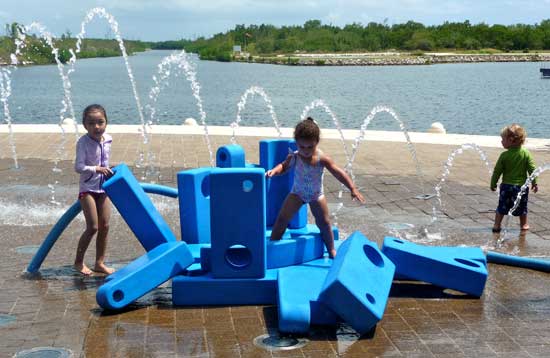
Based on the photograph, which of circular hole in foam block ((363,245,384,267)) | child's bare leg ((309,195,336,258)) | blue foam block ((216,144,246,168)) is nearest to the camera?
circular hole in foam block ((363,245,384,267))

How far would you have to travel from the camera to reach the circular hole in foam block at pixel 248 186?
508 centimetres

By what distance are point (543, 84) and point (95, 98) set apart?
96.9 ft

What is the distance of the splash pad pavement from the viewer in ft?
Result: 14.6

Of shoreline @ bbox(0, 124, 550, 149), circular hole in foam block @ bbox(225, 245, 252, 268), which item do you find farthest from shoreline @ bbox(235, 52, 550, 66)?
circular hole in foam block @ bbox(225, 245, 252, 268)

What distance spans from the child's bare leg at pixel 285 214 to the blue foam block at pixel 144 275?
707mm

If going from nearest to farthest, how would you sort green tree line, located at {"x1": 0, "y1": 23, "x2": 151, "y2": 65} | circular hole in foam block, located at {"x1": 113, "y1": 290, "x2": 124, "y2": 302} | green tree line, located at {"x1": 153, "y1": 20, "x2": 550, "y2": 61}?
circular hole in foam block, located at {"x1": 113, "y1": 290, "x2": 124, "y2": 302}
green tree line, located at {"x1": 0, "y1": 23, "x2": 151, "y2": 65}
green tree line, located at {"x1": 153, "y1": 20, "x2": 550, "y2": 61}

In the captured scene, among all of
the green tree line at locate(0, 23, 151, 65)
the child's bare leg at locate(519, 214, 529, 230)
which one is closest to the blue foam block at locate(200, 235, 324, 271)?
the child's bare leg at locate(519, 214, 529, 230)

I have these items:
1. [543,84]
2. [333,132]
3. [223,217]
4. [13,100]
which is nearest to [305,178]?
[223,217]

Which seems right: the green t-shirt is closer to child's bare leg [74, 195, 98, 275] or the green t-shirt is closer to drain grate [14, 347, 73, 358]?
child's bare leg [74, 195, 98, 275]

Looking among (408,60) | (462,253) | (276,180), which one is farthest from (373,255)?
(408,60)

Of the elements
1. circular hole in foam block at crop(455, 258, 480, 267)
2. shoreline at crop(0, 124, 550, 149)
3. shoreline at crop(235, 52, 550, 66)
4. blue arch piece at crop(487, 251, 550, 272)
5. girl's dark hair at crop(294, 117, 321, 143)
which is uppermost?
girl's dark hair at crop(294, 117, 321, 143)

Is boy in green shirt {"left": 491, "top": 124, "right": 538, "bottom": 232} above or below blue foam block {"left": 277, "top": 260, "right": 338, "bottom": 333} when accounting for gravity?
above

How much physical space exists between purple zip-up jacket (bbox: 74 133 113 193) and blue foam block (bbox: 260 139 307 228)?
51.5 inches

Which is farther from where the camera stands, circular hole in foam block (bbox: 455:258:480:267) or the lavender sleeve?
the lavender sleeve
